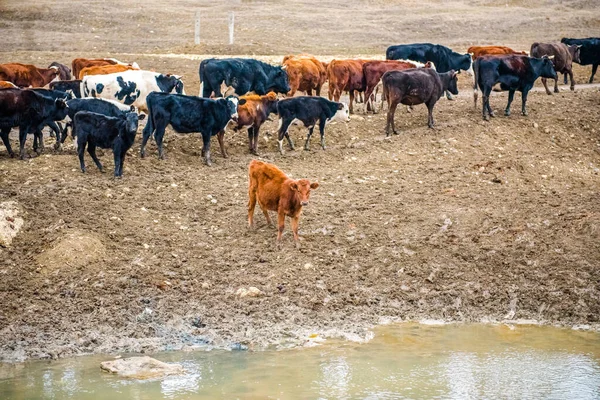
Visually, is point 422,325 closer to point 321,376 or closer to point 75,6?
point 321,376

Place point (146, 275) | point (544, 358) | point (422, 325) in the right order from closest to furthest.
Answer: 1. point (544, 358)
2. point (422, 325)
3. point (146, 275)

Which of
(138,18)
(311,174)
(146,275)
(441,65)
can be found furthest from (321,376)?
(138,18)

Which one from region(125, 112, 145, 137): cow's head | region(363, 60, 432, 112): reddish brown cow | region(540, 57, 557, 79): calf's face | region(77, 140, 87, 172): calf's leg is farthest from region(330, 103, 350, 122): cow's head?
region(540, 57, 557, 79): calf's face

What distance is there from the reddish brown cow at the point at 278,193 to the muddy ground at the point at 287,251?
37cm

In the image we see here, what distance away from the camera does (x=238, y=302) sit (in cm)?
1104

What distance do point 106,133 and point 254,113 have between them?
297 cm

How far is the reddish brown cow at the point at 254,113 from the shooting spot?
1645 centimetres

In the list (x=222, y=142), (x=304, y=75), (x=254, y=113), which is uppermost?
(x=304, y=75)

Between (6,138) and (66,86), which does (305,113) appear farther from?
(6,138)

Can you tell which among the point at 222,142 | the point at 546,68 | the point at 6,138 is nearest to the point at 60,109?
the point at 6,138

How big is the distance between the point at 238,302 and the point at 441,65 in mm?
15737

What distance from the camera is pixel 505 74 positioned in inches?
785

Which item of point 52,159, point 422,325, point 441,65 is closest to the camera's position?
point 422,325

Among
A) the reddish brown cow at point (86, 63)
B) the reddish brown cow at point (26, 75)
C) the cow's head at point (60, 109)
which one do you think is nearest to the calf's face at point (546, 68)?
the reddish brown cow at point (86, 63)
